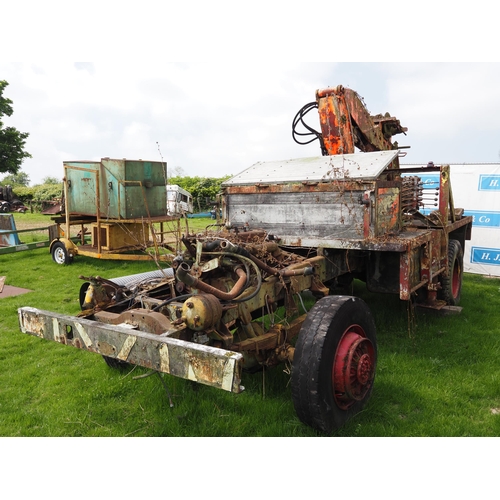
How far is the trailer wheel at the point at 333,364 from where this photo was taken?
2.83 meters

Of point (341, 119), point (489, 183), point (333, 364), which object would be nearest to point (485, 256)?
point (489, 183)

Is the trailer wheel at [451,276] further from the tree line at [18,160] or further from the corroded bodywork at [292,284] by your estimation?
the tree line at [18,160]

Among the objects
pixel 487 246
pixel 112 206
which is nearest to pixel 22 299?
pixel 112 206

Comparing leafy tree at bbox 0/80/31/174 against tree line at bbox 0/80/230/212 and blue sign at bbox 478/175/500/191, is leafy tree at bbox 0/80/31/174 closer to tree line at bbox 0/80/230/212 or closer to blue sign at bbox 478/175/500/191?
tree line at bbox 0/80/230/212

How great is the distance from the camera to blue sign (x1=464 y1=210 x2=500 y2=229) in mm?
9133

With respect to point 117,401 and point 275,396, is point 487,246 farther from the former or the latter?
point 117,401

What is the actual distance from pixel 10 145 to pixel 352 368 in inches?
1241

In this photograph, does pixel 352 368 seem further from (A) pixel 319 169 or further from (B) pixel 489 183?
(B) pixel 489 183

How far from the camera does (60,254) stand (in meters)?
10.3

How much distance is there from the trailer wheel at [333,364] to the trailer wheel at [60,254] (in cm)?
834

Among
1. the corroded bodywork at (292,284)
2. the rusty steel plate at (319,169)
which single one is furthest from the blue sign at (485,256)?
the rusty steel plate at (319,169)

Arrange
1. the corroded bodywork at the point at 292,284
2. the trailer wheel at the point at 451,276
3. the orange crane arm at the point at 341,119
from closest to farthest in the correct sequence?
the corroded bodywork at the point at 292,284, the orange crane arm at the point at 341,119, the trailer wheel at the point at 451,276

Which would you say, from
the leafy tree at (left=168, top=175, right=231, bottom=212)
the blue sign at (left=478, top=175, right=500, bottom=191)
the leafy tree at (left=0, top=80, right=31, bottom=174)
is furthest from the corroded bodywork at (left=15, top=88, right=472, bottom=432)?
the leafy tree at (left=0, top=80, right=31, bottom=174)

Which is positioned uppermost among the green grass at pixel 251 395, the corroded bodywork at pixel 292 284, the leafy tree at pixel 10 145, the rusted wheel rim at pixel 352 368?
the leafy tree at pixel 10 145
